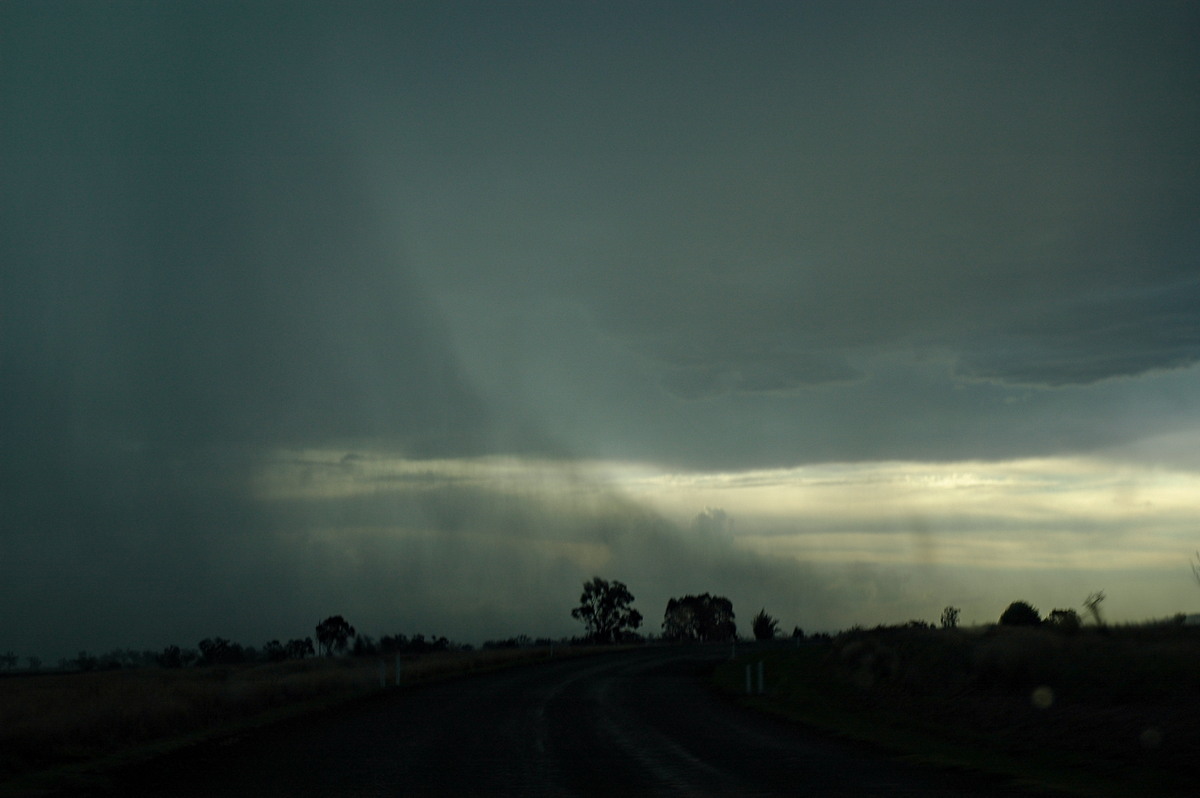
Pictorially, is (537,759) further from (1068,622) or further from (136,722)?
(1068,622)

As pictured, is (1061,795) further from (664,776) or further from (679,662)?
(679,662)

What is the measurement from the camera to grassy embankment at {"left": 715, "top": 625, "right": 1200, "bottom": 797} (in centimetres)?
1389

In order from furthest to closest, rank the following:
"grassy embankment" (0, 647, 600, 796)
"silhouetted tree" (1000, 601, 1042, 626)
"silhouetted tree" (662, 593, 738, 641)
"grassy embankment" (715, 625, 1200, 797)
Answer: "silhouetted tree" (662, 593, 738, 641), "silhouetted tree" (1000, 601, 1042, 626), "grassy embankment" (0, 647, 600, 796), "grassy embankment" (715, 625, 1200, 797)

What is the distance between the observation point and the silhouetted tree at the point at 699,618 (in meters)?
152

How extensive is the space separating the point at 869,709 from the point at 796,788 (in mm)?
13501

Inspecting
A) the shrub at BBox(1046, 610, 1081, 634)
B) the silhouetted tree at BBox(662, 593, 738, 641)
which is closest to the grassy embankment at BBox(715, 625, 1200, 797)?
the shrub at BBox(1046, 610, 1081, 634)

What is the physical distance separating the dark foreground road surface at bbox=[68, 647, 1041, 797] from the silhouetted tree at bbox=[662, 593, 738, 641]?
12892cm

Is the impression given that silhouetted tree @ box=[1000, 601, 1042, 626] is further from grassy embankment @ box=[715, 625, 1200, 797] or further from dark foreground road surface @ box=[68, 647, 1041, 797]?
dark foreground road surface @ box=[68, 647, 1041, 797]

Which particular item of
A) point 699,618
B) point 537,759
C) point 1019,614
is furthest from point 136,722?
point 699,618

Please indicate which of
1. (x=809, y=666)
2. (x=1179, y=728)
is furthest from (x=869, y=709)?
(x=809, y=666)

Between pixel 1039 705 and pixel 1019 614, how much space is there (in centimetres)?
3270

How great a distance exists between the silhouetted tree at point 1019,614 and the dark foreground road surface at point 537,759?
96.4 feet

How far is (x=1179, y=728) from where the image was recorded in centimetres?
1506

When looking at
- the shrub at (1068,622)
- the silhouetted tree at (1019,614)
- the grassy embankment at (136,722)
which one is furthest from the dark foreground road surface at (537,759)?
the silhouetted tree at (1019,614)
